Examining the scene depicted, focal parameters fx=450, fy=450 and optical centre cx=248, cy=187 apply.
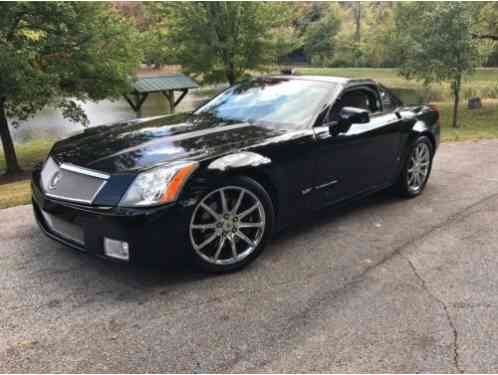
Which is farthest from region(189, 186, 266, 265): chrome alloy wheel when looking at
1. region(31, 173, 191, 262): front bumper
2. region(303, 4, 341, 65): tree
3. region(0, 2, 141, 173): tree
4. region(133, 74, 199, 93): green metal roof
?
region(303, 4, 341, 65): tree

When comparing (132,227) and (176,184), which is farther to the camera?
(176,184)

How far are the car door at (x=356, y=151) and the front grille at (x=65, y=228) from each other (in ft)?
6.59

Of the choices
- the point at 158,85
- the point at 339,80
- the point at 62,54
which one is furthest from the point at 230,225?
the point at 158,85

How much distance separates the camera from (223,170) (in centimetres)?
330

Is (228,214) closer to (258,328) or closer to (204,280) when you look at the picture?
(204,280)

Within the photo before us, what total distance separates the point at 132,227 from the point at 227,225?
747 mm

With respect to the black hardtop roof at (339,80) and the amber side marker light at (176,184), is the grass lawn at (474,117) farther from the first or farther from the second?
the amber side marker light at (176,184)

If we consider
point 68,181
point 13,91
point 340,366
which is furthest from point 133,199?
point 13,91

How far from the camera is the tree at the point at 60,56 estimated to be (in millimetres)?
10102

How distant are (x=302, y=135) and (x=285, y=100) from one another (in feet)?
2.01

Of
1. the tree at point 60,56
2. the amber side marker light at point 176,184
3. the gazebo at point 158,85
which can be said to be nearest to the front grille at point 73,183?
the amber side marker light at point 176,184

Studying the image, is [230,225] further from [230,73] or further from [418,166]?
[230,73]

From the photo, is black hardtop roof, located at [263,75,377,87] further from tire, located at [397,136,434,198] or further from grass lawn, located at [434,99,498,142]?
grass lawn, located at [434,99,498,142]

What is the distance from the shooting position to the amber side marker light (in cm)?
305
